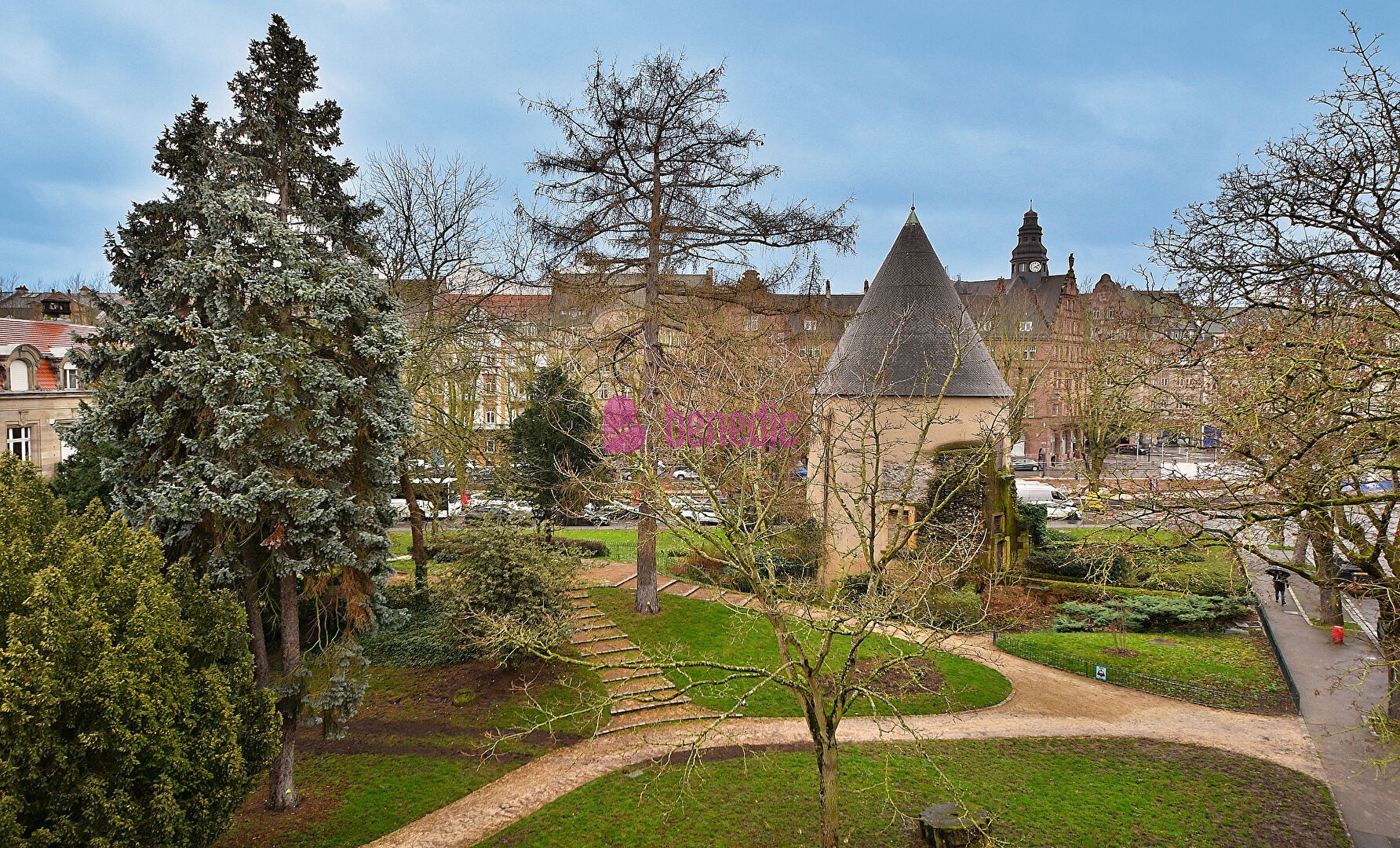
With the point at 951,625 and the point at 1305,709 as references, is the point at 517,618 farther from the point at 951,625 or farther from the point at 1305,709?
the point at 1305,709

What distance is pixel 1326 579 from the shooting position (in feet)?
35.2

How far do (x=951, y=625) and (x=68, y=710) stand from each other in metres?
17.4

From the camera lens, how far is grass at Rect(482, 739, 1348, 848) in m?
10.5

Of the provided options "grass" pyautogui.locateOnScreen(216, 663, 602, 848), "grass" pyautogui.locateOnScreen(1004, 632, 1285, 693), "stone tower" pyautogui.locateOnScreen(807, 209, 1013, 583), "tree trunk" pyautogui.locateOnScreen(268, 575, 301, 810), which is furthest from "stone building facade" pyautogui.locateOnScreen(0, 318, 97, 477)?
"grass" pyautogui.locateOnScreen(1004, 632, 1285, 693)

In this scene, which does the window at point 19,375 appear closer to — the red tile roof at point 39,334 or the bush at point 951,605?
the red tile roof at point 39,334

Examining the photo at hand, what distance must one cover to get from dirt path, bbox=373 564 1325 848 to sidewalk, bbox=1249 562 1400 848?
0.45 meters

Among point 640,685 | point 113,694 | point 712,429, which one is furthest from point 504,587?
point 113,694

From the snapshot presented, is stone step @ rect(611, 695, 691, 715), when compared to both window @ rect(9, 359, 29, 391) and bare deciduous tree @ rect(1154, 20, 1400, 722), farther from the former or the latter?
window @ rect(9, 359, 29, 391)

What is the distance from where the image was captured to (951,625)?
19.3 metres

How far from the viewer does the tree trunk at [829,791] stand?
8.88 m

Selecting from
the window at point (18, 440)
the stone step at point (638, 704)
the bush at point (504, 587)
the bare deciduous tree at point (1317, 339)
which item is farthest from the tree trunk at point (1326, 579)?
the window at point (18, 440)

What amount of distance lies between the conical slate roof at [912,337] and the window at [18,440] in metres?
27.6

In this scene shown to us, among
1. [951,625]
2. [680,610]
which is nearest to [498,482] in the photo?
[680,610]

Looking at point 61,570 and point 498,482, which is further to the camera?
point 498,482
